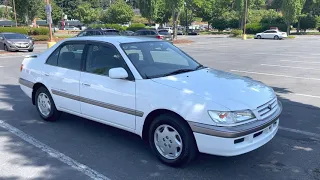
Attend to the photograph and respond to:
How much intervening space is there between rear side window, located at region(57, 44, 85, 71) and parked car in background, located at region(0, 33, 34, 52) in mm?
17833

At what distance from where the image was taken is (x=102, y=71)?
15.9 feet

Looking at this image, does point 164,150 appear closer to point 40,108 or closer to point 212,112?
point 212,112

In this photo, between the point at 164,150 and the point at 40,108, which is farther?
the point at 40,108

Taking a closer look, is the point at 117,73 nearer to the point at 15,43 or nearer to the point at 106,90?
the point at 106,90

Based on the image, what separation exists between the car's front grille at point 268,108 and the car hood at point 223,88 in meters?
0.05

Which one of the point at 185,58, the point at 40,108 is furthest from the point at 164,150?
the point at 40,108

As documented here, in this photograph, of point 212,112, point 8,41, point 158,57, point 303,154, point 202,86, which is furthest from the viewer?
point 8,41

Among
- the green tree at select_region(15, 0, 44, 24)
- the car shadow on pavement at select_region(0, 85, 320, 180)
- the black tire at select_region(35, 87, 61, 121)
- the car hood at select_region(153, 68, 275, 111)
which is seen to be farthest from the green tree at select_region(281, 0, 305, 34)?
Result: the black tire at select_region(35, 87, 61, 121)

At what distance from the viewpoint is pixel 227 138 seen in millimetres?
3621

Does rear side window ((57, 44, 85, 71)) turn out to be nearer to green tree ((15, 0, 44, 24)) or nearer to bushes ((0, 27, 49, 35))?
bushes ((0, 27, 49, 35))

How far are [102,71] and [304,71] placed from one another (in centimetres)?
1022

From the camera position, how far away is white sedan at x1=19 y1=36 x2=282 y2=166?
3.74 meters

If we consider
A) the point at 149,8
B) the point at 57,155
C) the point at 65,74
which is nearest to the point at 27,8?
the point at 149,8

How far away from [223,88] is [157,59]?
135cm
